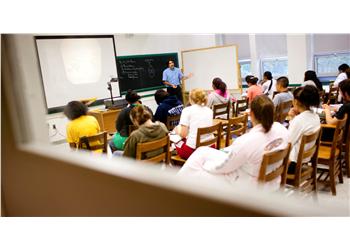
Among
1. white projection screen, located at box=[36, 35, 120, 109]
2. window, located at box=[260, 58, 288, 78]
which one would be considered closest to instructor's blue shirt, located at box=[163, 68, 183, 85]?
white projection screen, located at box=[36, 35, 120, 109]

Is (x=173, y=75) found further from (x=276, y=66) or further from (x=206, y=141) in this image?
(x=206, y=141)

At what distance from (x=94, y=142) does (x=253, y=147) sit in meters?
1.47

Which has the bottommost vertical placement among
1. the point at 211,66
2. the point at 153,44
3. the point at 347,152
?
the point at 347,152

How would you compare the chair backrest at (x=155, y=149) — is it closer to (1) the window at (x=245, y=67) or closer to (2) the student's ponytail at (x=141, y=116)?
(2) the student's ponytail at (x=141, y=116)

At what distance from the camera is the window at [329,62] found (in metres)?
6.63

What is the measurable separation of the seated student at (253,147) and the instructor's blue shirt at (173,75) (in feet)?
17.9

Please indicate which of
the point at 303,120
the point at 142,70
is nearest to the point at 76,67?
the point at 142,70

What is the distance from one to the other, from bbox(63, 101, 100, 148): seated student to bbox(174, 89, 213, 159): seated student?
0.84 meters

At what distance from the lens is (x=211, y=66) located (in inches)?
284

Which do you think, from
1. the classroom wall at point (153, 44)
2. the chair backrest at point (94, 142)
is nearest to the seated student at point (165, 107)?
the chair backrest at point (94, 142)

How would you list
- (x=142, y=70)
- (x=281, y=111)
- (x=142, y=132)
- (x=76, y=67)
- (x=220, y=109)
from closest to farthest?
1. (x=142, y=132)
2. (x=281, y=111)
3. (x=220, y=109)
4. (x=76, y=67)
5. (x=142, y=70)
